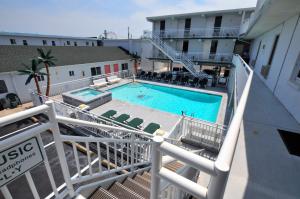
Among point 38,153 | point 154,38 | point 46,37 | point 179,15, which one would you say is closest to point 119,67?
point 154,38

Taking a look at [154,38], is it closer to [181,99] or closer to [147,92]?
[147,92]

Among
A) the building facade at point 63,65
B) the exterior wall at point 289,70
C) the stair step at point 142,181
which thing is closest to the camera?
the stair step at point 142,181

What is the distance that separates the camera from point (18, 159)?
124 cm

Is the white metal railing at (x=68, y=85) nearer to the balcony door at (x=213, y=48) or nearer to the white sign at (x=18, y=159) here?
the white sign at (x=18, y=159)

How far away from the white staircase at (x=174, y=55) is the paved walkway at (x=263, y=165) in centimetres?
1406

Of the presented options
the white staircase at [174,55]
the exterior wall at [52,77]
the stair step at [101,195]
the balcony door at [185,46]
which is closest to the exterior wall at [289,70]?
the stair step at [101,195]

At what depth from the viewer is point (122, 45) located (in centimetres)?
2516

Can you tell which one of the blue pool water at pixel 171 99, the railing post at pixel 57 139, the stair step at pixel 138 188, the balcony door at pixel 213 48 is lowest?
the blue pool water at pixel 171 99

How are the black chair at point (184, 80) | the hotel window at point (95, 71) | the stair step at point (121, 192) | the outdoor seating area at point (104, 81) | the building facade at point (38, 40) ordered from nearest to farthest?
the stair step at point (121, 192)
the outdoor seating area at point (104, 81)
the hotel window at point (95, 71)
the black chair at point (184, 80)
the building facade at point (38, 40)

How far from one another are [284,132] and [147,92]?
505 inches

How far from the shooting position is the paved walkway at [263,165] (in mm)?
2004

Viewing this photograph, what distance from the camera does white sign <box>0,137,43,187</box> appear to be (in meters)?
1.15

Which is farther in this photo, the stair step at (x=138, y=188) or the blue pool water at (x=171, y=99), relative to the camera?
the blue pool water at (x=171, y=99)

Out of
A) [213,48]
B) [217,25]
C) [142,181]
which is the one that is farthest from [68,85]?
[217,25]
